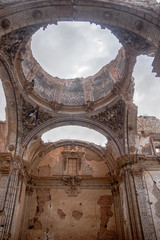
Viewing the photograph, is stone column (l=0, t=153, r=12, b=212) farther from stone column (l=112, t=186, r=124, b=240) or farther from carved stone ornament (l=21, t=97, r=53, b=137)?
stone column (l=112, t=186, r=124, b=240)

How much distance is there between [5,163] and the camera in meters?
10.9

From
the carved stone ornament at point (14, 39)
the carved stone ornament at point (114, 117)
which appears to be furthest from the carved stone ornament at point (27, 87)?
the carved stone ornament at point (114, 117)

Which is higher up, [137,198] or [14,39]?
[14,39]

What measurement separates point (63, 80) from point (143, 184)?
9.27 metres

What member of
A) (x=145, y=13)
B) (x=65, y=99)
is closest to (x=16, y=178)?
(x=65, y=99)

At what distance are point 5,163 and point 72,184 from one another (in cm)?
544

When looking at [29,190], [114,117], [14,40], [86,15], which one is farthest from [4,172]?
[86,15]

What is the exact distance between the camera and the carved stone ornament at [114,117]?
13008mm

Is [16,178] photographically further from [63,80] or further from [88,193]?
[63,80]

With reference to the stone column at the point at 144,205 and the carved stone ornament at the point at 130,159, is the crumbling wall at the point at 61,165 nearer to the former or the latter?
the carved stone ornament at the point at 130,159

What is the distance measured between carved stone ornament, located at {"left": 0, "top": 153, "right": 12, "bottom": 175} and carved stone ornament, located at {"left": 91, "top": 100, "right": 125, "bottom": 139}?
5934mm

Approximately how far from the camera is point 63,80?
51.2 ft

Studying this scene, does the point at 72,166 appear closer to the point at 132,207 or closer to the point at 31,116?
the point at 31,116

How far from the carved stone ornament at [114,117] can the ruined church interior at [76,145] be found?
7 centimetres
